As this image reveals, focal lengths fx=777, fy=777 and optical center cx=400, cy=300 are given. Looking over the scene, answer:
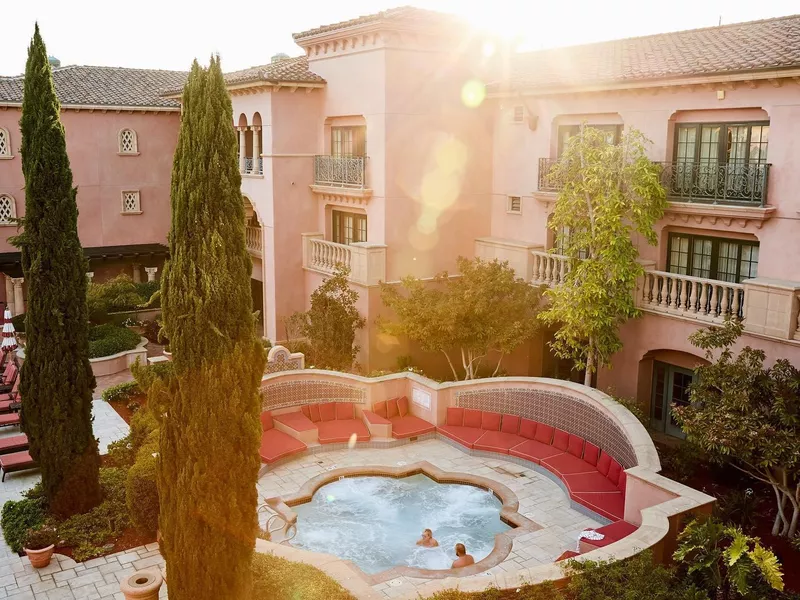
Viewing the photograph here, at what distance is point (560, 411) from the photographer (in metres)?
19.6

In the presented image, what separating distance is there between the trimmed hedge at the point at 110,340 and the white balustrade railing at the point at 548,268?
14508mm

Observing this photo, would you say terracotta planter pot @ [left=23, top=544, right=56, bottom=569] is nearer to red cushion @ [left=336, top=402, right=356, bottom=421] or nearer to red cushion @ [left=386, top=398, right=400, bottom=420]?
red cushion @ [left=336, top=402, right=356, bottom=421]

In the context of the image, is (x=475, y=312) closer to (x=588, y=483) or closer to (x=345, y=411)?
(x=345, y=411)

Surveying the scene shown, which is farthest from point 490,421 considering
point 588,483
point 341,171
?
point 341,171

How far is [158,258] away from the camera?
36250 millimetres

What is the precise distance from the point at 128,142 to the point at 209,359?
27.6 metres

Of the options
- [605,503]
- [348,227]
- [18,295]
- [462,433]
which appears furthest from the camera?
[18,295]

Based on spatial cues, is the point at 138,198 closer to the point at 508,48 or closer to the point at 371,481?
the point at 508,48

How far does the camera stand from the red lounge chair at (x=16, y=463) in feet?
58.0

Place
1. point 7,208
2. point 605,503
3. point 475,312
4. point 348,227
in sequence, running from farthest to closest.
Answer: point 7,208 → point 348,227 → point 475,312 → point 605,503

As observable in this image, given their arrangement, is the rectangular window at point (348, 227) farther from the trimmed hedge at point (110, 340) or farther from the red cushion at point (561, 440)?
the red cushion at point (561, 440)

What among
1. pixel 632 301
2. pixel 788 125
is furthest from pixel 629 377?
pixel 788 125

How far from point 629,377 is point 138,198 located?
2372 centimetres

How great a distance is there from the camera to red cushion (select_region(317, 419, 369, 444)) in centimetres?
2025
